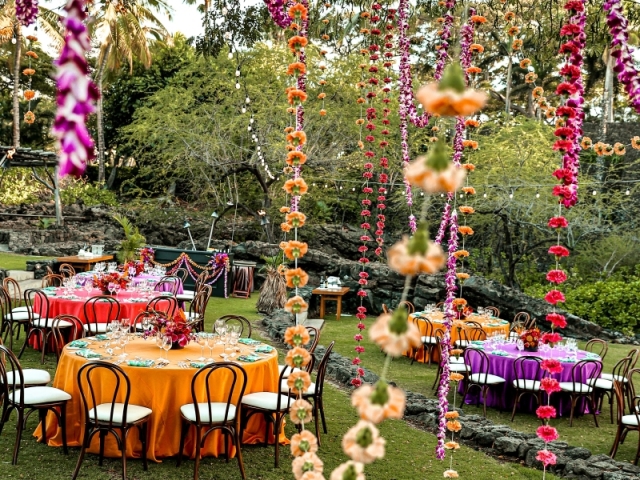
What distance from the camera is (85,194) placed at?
2677 cm

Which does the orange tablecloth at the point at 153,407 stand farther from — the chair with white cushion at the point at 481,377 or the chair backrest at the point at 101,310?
the chair with white cushion at the point at 481,377

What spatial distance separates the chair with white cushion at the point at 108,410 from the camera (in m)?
4.86

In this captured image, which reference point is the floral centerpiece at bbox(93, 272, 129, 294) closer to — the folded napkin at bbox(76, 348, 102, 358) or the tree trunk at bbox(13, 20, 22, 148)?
the tree trunk at bbox(13, 20, 22, 148)

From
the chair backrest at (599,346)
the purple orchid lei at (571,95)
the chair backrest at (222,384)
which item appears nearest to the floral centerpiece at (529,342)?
the chair backrest at (599,346)

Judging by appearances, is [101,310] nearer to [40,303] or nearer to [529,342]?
[40,303]

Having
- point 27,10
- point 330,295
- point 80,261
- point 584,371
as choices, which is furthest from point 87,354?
point 80,261

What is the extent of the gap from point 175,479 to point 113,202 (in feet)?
76.4

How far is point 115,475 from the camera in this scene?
497 centimetres

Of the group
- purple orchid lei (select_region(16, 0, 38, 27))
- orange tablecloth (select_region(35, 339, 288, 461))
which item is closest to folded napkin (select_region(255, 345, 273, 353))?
orange tablecloth (select_region(35, 339, 288, 461))

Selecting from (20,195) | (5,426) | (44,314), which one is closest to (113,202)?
(20,195)

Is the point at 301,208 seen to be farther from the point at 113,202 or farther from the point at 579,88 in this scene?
the point at 579,88

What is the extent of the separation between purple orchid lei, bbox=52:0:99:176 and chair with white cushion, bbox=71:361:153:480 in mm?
4048

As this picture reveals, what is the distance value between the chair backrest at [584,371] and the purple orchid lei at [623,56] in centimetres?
623

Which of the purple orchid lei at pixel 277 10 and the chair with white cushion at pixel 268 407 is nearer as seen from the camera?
the purple orchid lei at pixel 277 10
